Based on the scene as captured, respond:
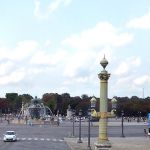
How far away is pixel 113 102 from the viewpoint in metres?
25.0

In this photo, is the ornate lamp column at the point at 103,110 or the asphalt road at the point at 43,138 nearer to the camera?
the ornate lamp column at the point at 103,110

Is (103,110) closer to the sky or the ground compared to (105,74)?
closer to the ground

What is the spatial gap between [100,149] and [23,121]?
121 metres

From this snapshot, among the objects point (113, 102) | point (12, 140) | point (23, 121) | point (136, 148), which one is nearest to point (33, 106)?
point (23, 121)

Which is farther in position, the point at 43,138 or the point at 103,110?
the point at 43,138

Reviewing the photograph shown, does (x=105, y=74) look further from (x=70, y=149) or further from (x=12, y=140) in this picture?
(x=12, y=140)

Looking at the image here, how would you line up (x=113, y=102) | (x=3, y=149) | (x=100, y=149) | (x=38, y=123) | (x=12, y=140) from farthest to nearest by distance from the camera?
1. (x=38, y=123)
2. (x=12, y=140)
3. (x=3, y=149)
4. (x=113, y=102)
5. (x=100, y=149)

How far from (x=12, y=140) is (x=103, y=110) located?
40350 mm

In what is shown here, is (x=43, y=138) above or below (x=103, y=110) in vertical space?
below

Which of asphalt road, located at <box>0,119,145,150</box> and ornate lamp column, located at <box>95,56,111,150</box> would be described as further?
asphalt road, located at <box>0,119,145,150</box>

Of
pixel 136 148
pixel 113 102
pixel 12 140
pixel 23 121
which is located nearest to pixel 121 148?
pixel 136 148

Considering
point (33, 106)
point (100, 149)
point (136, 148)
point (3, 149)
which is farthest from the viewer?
point (33, 106)

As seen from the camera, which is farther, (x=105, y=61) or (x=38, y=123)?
(x=38, y=123)

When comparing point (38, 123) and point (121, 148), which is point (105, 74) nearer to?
point (121, 148)
